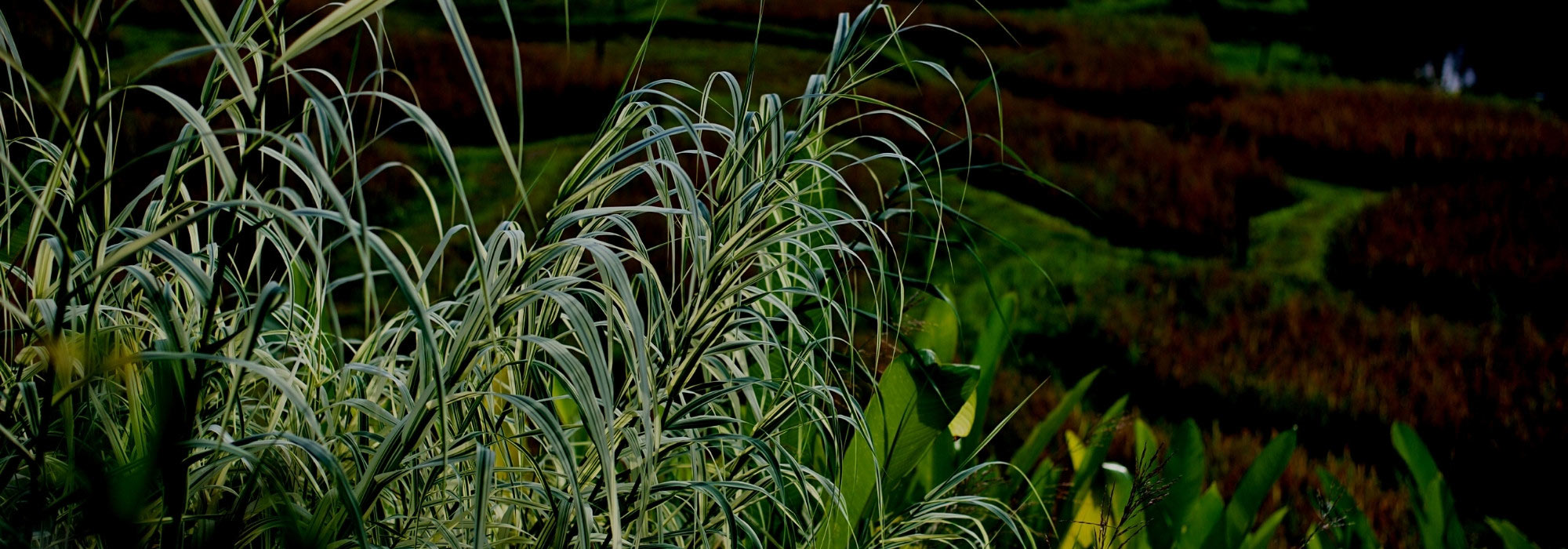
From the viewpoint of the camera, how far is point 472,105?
5398 mm

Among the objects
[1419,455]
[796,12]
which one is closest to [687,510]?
[1419,455]

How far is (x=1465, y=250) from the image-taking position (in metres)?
3.91

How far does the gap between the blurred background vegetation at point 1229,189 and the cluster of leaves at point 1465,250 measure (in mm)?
13

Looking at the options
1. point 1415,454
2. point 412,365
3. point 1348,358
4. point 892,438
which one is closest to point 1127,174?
point 1348,358

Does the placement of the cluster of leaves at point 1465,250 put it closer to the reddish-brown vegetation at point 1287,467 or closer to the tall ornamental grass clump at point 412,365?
the reddish-brown vegetation at point 1287,467

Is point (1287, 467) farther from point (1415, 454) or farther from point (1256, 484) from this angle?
point (1256, 484)

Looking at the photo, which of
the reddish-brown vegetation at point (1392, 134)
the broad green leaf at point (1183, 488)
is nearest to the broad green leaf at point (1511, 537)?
the broad green leaf at point (1183, 488)

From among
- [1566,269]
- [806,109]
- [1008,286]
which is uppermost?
[806,109]

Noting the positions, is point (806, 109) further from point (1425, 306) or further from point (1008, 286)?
point (1425, 306)

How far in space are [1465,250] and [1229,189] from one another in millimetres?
1063

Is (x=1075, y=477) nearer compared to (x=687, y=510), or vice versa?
(x=687, y=510)

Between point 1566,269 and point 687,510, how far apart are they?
3.90 meters

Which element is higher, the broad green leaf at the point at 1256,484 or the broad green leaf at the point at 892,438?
the broad green leaf at the point at 892,438

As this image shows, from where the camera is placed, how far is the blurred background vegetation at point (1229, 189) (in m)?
2.83
